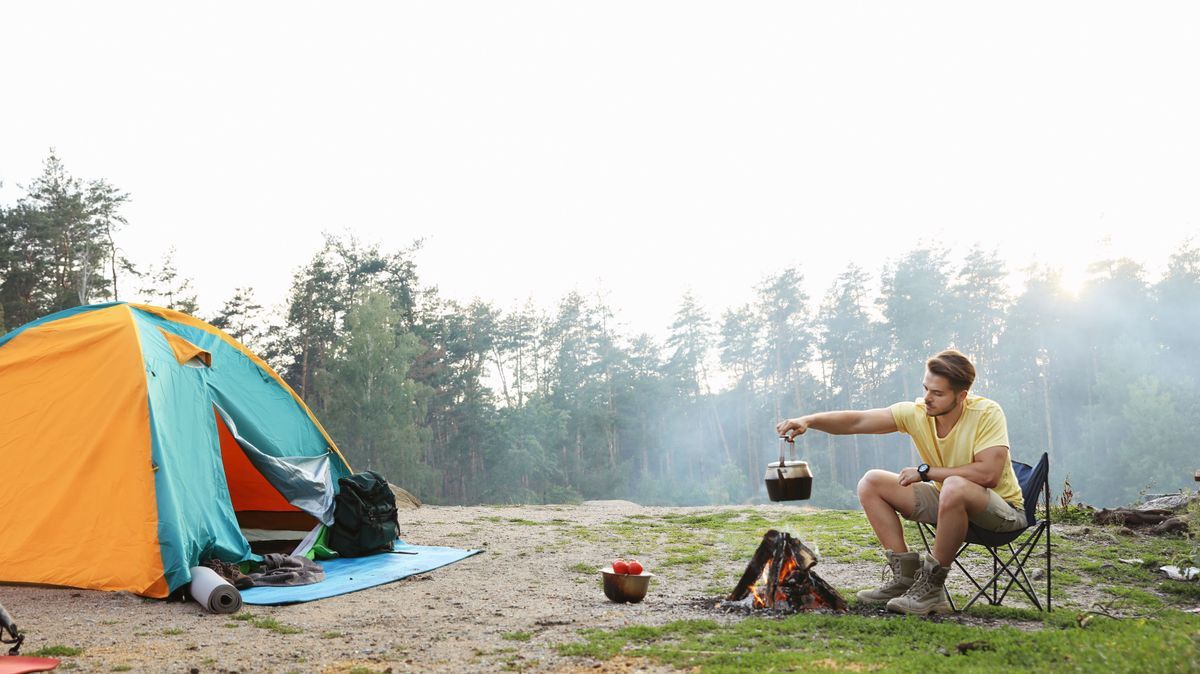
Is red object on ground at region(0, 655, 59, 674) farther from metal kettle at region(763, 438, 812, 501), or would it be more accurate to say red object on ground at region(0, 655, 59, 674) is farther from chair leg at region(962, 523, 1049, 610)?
chair leg at region(962, 523, 1049, 610)

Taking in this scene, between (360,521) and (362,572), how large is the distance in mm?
814

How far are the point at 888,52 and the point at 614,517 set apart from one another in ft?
50.1

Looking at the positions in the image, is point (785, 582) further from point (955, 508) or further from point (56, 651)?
point (56, 651)

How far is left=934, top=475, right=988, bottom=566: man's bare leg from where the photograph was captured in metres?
3.23

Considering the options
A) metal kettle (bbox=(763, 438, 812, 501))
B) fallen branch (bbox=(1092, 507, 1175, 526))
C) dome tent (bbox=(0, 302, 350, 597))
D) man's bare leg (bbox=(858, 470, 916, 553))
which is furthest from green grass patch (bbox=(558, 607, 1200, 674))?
fallen branch (bbox=(1092, 507, 1175, 526))

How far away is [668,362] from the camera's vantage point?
35.8m

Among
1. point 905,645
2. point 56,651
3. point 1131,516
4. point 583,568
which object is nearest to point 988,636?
point 905,645

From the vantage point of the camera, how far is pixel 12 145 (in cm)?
2077

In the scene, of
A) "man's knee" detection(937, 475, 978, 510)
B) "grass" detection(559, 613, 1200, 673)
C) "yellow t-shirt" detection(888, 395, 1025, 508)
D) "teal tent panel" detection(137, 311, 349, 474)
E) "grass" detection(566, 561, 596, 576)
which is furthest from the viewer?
"teal tent panel" detection(137, 311, 349, 474)

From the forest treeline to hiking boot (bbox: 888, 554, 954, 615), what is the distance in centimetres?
2243

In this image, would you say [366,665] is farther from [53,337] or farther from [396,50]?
[396,50]

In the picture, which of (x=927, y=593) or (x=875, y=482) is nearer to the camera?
(x=927, y=593)

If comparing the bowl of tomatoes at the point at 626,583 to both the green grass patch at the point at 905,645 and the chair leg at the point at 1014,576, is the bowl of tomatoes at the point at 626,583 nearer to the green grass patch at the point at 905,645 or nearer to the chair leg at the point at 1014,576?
the green grass patch at the point at 905,645

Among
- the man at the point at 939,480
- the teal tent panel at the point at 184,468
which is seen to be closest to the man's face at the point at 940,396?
→ the man at the point at 939,480
